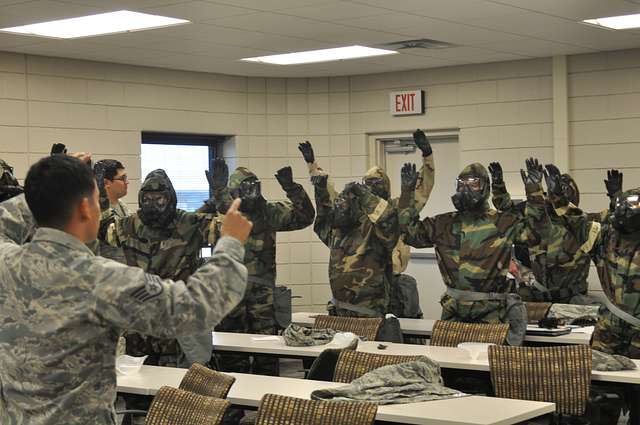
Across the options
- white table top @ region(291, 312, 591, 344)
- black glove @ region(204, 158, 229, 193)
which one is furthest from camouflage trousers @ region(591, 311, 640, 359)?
black glove @ region(204, 158, 229, 193)

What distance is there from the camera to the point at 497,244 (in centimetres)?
701

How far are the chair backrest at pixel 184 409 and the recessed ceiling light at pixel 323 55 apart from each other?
18.8 ft

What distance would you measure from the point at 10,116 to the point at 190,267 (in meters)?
3.33

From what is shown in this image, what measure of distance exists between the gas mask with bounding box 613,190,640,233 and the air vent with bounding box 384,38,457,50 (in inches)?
122

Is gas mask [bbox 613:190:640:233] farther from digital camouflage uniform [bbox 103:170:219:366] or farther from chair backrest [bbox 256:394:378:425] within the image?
chair backrest [bbox 256:394:378:425]

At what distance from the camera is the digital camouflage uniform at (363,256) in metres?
7.57

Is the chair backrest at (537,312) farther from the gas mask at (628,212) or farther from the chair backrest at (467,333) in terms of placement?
the chair backrest at (467,333)

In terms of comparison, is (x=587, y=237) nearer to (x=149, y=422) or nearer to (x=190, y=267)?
(x=190, y=267)

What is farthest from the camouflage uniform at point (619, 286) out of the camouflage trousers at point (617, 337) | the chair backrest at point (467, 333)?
the chair backrest at point (467, 333)

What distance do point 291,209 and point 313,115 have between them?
3.96 meters

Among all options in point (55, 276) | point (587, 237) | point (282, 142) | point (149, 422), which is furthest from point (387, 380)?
point (282, 142)

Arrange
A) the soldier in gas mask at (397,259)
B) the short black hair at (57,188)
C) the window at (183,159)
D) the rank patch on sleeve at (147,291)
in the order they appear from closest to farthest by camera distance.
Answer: the rank patch on sleeve at (147,291), the short black hair at (57,188), the soldier in gas mask at (397,259), the window at (183,159)

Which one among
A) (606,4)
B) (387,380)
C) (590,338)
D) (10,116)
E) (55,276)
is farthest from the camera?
(10,116)

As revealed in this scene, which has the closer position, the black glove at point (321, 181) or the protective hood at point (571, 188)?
the black glove at point (321, 181)
